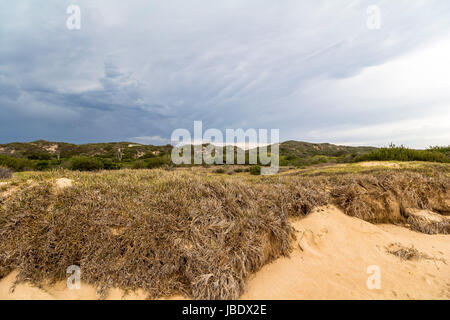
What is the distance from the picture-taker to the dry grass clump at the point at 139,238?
2838mm

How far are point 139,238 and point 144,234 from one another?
9cm

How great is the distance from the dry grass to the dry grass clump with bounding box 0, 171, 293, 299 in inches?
0.5

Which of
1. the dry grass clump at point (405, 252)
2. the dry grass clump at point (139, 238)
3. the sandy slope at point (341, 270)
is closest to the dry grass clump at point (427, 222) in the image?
the sandy slope at point (341, 270)

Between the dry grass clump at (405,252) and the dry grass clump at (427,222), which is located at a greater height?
the dry grass clump at (427,222)

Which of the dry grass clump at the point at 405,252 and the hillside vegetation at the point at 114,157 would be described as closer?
the dry grass clump at the point at 405,252

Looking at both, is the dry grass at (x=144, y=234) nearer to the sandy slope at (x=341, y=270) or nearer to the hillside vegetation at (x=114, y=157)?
the sandy slope at (x=341, y=270)

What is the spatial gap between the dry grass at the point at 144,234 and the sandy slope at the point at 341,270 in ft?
0.59

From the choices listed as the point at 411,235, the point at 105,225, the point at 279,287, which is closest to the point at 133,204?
the point at 105,225

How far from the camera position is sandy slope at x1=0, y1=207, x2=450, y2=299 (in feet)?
9.16

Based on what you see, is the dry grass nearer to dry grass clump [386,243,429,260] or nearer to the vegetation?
dry grass clump [386,243,429,260]
